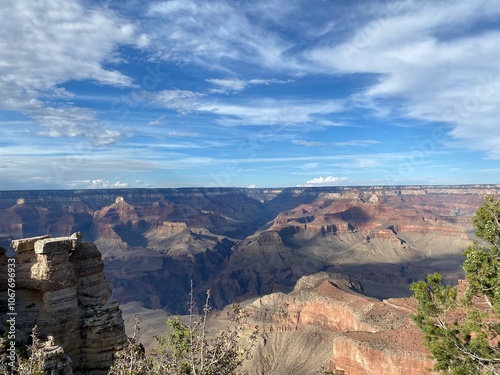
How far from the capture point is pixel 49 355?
51.3 ft

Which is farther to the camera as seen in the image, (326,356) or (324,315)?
(324,315)

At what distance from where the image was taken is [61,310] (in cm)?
2077

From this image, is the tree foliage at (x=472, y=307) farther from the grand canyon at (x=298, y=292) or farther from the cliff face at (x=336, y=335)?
the cliff face at (x=336, y=335)

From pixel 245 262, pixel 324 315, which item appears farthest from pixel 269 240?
pixel 324 315

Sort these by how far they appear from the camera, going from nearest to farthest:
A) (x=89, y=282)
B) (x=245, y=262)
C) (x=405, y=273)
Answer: (x=89, y=282) → (x=405, y=273) → (x=245, y=262)

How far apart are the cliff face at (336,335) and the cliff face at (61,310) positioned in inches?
1267

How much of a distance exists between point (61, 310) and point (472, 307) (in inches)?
922

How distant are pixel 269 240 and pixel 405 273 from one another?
70937 millimetres

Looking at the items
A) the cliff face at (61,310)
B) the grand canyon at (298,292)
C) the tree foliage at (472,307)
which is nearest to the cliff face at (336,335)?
the grand canyon at (298,292)

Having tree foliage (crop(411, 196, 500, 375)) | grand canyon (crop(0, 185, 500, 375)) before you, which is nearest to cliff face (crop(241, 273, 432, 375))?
grand canyon (crop(0, 185, 500, 375))

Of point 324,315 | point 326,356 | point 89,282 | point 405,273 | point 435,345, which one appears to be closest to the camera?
point 435,345

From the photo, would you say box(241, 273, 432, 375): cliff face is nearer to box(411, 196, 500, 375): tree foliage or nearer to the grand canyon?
the grand canyon

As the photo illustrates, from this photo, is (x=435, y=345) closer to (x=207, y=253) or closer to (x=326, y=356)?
(x=326, y=356)

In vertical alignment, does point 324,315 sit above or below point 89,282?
below
